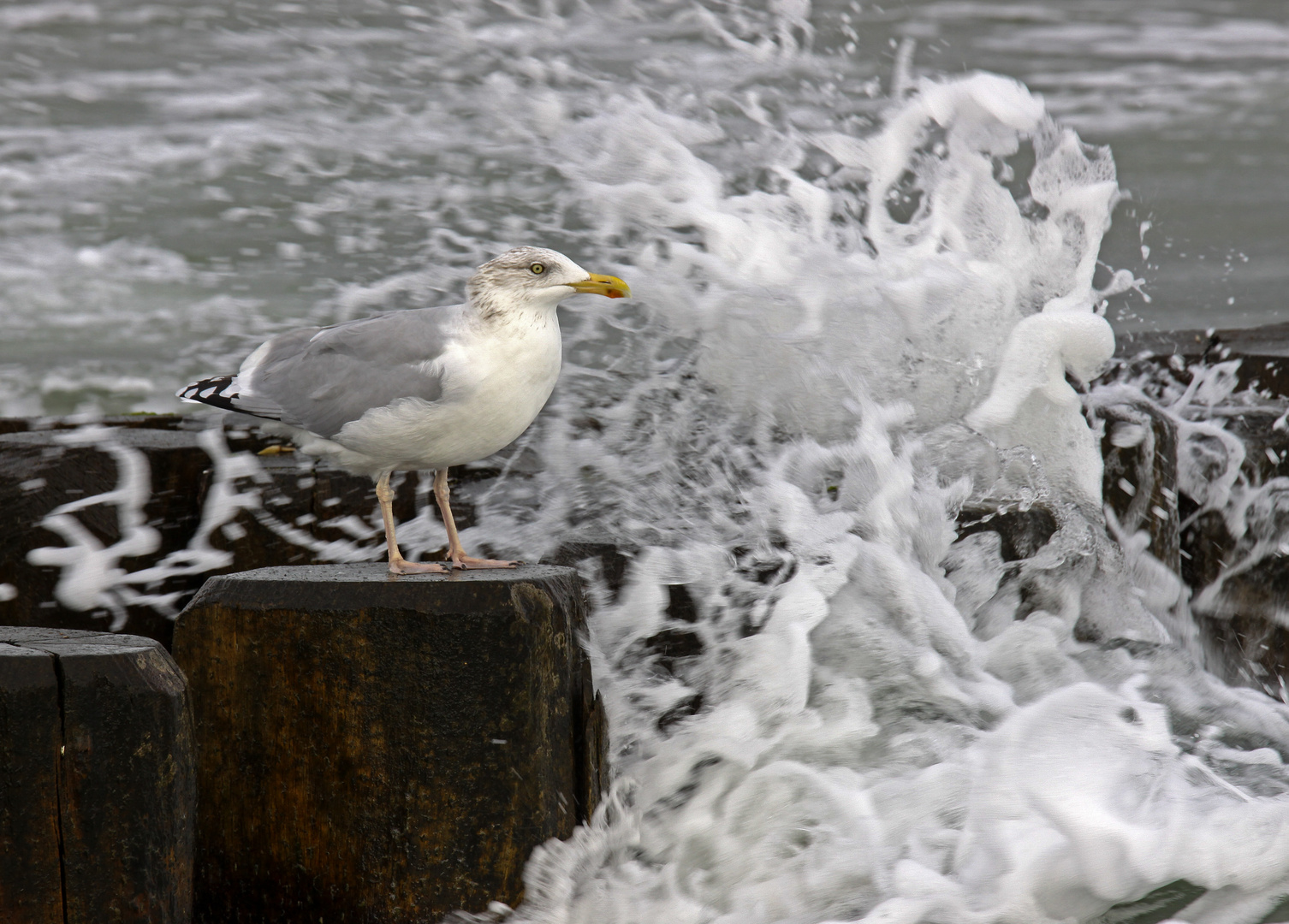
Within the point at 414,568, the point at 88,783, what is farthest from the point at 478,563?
the point at 88,783

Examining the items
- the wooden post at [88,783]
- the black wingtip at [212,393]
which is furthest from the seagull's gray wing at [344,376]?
the wooden post at [88,783]

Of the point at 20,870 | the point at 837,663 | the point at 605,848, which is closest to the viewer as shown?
the point at 20,870

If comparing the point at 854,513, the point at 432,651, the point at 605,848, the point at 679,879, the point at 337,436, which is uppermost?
the point at 337,436

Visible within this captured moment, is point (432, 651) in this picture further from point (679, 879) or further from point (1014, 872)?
point (1014, 872)

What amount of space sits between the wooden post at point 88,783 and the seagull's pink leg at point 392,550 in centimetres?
61

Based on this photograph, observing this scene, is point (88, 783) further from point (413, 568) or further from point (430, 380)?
point (430, 380)

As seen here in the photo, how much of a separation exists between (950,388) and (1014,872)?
5.47 ft

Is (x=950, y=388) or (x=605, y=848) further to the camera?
(x=950, y=388)

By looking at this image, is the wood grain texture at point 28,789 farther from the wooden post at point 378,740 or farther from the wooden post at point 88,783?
the wooden post at point 378,740

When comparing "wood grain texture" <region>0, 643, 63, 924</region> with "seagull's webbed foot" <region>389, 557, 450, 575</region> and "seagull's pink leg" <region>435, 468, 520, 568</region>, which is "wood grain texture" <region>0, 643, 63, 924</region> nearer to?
"seagull's webbed foot" <region>389, 557, 450, 575</region>

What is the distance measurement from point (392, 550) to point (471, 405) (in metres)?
0.35

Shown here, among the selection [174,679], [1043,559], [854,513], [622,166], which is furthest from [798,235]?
[174,679]

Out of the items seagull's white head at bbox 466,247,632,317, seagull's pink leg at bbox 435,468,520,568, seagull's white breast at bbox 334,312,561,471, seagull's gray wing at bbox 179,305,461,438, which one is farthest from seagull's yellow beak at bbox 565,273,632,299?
seagull's pink leg at bbox 435,468,520,568

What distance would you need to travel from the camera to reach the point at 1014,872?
2.24 meters
